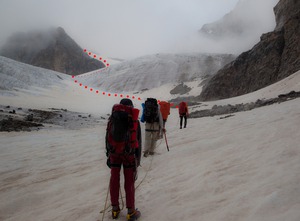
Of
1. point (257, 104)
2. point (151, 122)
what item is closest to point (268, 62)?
point (257, 104)

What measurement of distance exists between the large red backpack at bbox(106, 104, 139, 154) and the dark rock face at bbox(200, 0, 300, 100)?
1092 inches

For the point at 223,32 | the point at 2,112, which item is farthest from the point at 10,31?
the point at 2,112

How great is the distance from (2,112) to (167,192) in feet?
48.4

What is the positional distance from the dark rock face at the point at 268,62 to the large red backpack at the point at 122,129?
27.7 metres

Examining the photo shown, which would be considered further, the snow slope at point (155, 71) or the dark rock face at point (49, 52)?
the dark rock face at point (49, 52)

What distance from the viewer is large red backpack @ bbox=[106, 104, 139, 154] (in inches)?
156

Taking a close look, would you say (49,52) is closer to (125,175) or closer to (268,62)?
(268,62)

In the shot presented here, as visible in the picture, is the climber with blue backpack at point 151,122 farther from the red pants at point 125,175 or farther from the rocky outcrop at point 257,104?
the rocky outcrop at point 257,104

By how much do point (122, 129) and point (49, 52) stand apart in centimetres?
12968

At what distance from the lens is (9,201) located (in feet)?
17.8

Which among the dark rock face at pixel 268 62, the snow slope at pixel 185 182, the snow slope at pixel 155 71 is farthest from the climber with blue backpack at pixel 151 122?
the snow slope at pixel 155 71

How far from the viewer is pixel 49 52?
12256 centimetres

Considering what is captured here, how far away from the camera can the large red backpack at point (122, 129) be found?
3971 millimetres

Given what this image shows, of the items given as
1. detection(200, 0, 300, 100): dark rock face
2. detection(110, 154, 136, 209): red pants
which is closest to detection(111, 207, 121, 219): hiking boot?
detection(110, 154, 136, 209): red pants
